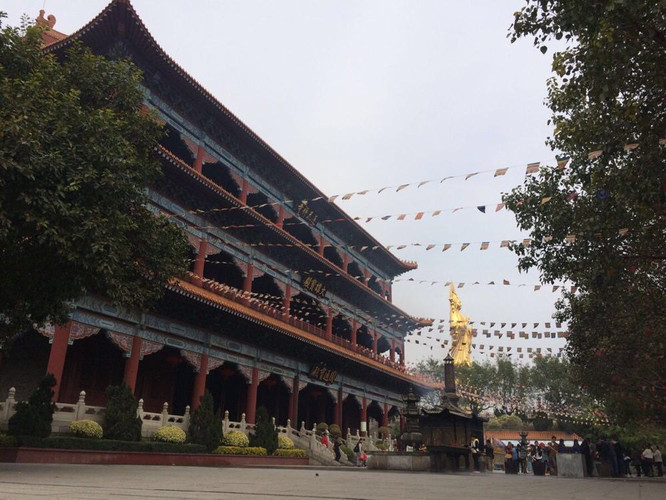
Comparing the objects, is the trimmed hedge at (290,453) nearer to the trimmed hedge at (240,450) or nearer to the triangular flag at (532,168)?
the trimmed hedge at (240,450)

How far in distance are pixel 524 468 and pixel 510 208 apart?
15328 mm

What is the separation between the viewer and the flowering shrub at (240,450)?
1703 centimetres

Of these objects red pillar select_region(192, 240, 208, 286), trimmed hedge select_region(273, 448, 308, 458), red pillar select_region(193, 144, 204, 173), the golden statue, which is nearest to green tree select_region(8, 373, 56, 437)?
red pillar select_region(192, 240, 208, 286)

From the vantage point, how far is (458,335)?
63.2m

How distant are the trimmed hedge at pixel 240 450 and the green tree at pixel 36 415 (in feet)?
18.6

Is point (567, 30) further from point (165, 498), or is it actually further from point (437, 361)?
point (437, 361)

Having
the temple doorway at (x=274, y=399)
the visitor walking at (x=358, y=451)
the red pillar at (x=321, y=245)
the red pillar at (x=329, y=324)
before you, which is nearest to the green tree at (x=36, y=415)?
the visitor walking at (x=358, y=451)

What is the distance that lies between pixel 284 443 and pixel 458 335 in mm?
46028

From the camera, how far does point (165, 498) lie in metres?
4.78

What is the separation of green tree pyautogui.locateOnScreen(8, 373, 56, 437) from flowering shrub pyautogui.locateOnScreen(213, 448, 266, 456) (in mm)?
→ 5668

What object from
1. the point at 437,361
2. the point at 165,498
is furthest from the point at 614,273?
the point at 437,361

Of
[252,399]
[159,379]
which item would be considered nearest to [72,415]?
[159,379]

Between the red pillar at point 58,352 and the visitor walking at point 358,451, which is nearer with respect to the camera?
the red pillar at point 58,352

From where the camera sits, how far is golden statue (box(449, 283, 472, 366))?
208 feet
